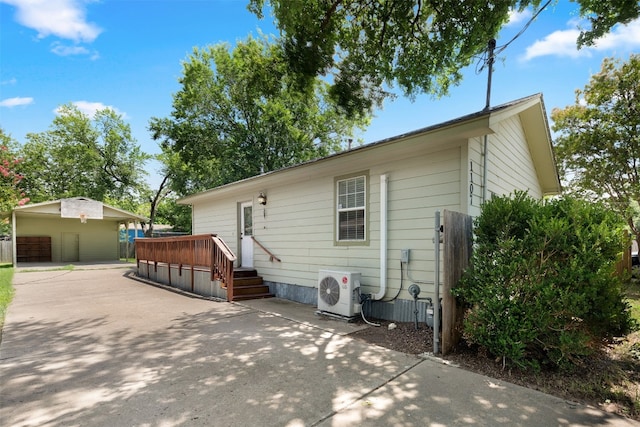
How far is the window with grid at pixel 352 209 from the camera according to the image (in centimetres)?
593

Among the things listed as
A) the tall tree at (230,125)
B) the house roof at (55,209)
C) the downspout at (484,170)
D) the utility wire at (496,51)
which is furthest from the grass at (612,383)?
the house roof at (55,209)

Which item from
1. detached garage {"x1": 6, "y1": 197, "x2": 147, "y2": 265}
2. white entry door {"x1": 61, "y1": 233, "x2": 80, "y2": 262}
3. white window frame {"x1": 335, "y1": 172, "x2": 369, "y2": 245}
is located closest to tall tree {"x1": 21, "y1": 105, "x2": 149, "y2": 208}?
detached garage {"x1": 6, "y1": 197, "x2": 147, "y2": 265}

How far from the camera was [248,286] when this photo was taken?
7.62 m

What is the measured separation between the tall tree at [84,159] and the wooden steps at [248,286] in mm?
20813

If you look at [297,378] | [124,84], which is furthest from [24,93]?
[297,378]

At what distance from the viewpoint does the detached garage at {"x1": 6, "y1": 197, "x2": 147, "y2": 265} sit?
16625 mm

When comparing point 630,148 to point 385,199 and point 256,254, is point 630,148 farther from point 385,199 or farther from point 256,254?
point 256,254

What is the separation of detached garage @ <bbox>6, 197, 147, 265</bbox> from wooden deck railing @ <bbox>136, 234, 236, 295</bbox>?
9.05 m

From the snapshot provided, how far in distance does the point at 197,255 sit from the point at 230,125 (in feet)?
37.4

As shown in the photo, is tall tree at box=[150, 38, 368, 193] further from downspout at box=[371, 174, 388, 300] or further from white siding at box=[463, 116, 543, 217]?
downspout at box=[371, 174, 388, 300]

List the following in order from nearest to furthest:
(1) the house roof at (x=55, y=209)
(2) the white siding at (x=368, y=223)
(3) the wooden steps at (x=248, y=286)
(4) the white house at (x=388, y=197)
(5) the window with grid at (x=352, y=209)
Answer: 1. (4) the white house at (x=388, y=197)
2. (2) the white siding at (x=368, y=223)
3. (5) the window with grid at (x=352, y=209)
4. (3) the wooden steps at (x=248, y=286)
5. (1) the house roof at (x=55, y=209)

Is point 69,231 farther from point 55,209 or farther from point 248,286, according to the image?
point 248,286

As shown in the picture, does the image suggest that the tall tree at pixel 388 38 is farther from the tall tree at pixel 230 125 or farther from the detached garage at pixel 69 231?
the detached garage at pixel 69 231

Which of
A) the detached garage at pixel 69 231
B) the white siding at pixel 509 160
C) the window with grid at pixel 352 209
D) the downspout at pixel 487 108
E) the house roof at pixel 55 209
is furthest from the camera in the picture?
the detached garage at pixel 69 231
